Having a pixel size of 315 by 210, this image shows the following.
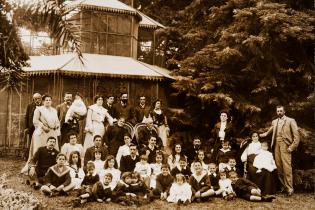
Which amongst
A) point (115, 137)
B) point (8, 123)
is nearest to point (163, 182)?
point (115, 137)

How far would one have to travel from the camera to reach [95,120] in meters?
11.3

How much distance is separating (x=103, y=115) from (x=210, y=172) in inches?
125

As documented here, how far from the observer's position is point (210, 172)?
33.8 ft

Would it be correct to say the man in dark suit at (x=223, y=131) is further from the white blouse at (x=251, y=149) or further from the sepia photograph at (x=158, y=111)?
the white blouse at (x=251, y=149)

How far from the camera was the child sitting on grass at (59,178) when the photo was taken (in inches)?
357

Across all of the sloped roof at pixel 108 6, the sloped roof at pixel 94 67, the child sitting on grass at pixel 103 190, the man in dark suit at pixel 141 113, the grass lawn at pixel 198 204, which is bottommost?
the grass lawn at pixel 198 204

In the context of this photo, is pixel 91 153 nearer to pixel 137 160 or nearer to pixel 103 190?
pixel 137 160

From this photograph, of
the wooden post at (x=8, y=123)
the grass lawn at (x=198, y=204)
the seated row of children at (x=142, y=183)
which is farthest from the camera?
the wooden post at (x=8, y=123)

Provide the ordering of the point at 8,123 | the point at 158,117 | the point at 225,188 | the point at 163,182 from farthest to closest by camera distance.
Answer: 1. the point at 8,123
2. the point at 158,117
3. the point at 225,188
4. the point at 163,182

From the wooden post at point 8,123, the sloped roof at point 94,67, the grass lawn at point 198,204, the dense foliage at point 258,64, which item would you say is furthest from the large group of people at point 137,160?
the wooden post at point 8,123

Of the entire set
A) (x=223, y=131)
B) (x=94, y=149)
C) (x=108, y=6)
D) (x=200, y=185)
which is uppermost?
(x=108, y=6)

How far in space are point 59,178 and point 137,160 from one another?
6.72 ft

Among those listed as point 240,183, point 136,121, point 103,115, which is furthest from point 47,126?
point 240,183

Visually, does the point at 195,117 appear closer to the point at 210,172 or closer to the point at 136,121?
the point at 136,121
